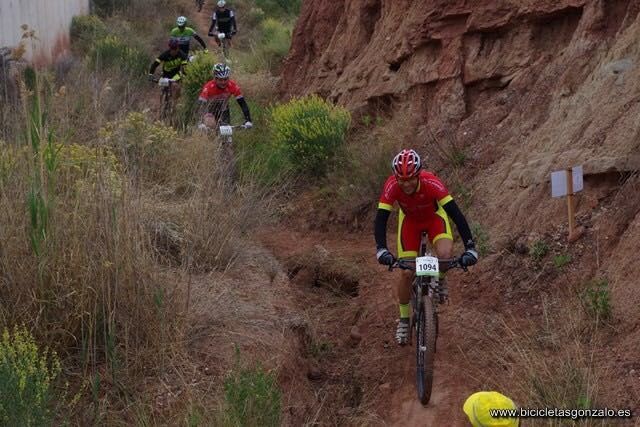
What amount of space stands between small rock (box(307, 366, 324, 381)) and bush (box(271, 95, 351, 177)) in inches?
218

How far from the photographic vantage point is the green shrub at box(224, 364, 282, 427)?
509cm

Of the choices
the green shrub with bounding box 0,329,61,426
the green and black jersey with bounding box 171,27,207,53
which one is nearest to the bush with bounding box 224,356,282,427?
the green shrub with bounding box 0,329,61,426

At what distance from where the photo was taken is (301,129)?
40.4 ft

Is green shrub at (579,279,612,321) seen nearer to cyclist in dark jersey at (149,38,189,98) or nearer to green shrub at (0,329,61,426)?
green shrub at (0,329,61,426)

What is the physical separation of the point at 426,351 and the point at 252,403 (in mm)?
1597

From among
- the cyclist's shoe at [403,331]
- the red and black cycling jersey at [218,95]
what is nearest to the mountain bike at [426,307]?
the cyclist's shoe at [403,331]

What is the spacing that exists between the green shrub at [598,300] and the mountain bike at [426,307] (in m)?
0.86

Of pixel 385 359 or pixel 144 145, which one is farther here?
pixel 144 145

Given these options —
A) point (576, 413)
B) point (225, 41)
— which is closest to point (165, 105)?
point (225, 41)

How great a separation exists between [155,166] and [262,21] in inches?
798

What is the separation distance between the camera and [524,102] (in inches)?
398

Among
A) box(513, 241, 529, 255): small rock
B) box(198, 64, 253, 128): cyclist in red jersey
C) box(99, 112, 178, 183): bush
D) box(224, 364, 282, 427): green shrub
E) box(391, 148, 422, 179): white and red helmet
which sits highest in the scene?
box(198, 64, 253, 128): cyclist in red jersey

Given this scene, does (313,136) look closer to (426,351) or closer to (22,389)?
(426,351)

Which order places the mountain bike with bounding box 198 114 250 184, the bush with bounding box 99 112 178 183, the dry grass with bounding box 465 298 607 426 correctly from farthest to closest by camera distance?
the mountain bike with bounding box 198 114 250 184
the bush with bounding box 99 112 178 183
the dry grass with bounding box 465 298 607 426
